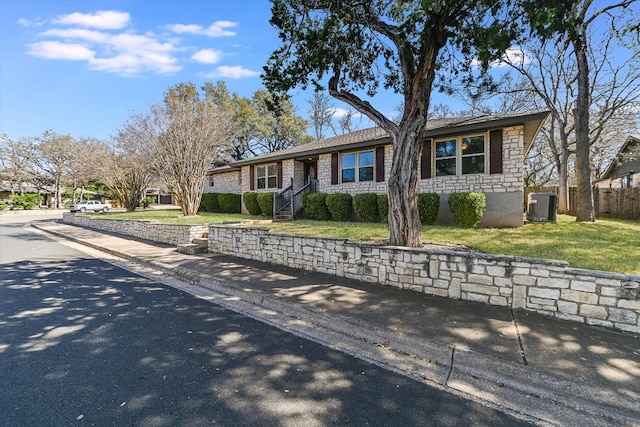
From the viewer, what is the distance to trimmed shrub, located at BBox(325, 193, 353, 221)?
12.5 m

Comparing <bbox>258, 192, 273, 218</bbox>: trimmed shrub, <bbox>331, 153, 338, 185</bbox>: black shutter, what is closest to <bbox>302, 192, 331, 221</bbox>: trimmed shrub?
<bbox>331, 153, 338, 185</bbox>: black shutter

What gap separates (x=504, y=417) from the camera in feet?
7.82

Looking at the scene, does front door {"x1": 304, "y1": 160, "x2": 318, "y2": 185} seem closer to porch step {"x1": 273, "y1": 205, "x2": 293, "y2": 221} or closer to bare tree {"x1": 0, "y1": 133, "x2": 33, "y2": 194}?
porch step {"x1": 273, "y1": 205, "x2": 293, "y2": 221}

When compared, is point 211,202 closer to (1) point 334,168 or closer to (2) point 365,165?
(1) point 334,168

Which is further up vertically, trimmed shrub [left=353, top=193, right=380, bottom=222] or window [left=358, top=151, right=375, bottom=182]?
window [left=358, top=151, right=375, bottom=182]

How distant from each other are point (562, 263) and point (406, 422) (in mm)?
3317

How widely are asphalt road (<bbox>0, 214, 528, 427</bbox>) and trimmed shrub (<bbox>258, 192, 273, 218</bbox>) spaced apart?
1116 centimetres

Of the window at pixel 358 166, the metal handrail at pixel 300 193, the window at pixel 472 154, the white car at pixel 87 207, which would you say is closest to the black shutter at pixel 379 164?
the window at pixel 358 166

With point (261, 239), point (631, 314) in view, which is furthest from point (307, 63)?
point (631, 314)

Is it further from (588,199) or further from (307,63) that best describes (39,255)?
(588,199)

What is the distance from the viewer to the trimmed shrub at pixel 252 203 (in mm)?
17000

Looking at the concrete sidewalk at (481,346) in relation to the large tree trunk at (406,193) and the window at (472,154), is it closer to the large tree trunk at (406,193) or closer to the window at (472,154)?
the large tree trunk at (406,193)

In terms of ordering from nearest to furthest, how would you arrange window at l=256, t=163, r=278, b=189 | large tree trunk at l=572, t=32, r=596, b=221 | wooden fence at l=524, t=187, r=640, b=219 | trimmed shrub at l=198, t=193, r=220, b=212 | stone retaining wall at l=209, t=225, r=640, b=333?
stone retaining wall at l=209, t=225, r=640, b=333, large tree trunk at l=572, t=32, r=596, b=221, wooden fence at l=524, t=187, r=640, b=219, window at l=256, t=163, r=278, b=189, trimmed shrub at l=198, t=193, r=220, b=212

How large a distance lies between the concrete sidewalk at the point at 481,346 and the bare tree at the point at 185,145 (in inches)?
473
